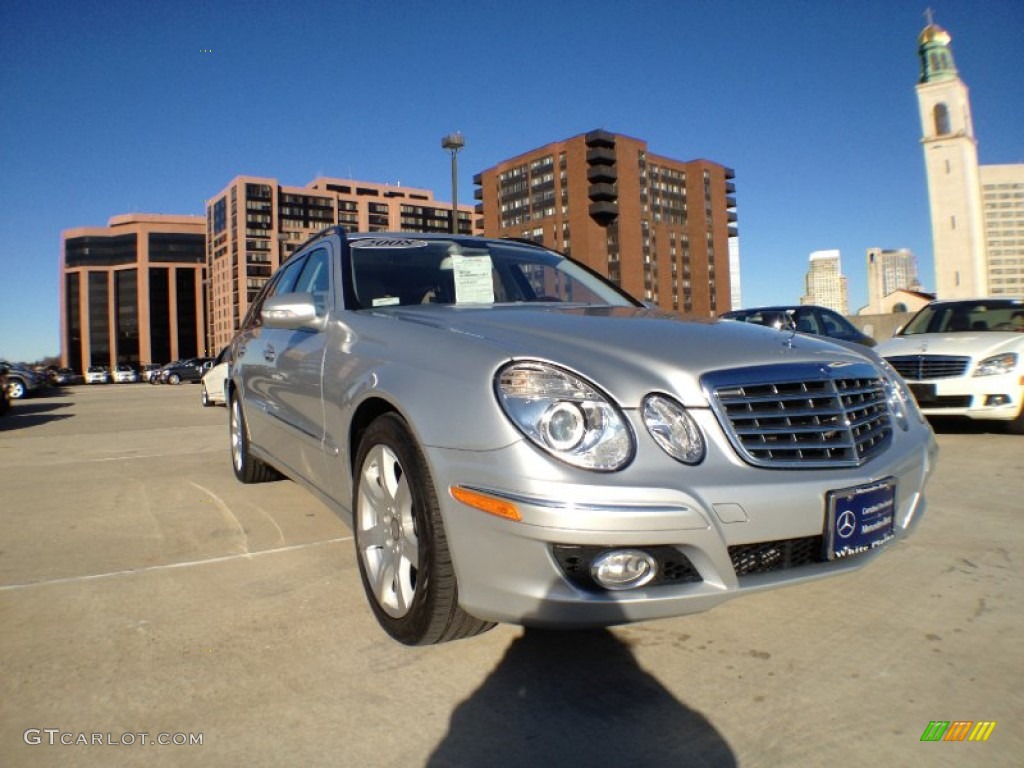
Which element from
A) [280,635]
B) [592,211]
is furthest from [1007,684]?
[592,211]

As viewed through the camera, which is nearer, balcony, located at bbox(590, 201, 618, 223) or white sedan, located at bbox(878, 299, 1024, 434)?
white sedan, located at bbox(878, 299, 1024, 434)

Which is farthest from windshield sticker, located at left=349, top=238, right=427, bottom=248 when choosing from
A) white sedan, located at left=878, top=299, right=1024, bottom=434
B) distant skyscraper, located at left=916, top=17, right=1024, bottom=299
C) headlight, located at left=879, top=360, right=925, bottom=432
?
distant skyscraper, located at left=916, top=17, right=1024, bottom=299

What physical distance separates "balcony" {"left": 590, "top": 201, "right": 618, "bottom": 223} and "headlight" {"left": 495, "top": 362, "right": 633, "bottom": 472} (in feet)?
347

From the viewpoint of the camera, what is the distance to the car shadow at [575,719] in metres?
1.63

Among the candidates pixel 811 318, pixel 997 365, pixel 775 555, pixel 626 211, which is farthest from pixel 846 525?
pixel 626 211

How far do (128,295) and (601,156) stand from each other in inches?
3521

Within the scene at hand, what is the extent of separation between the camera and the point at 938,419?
7.99 metres

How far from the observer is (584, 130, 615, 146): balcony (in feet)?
331

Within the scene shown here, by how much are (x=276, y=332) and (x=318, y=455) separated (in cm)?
117

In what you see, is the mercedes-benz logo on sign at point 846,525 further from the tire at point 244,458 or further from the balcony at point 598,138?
the balcony at point 598,138

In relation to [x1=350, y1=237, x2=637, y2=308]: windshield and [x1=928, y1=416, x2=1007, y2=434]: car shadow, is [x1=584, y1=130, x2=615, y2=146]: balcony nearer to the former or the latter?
[x1=928, y1=416, x2=1007, y2=434]: car shadow

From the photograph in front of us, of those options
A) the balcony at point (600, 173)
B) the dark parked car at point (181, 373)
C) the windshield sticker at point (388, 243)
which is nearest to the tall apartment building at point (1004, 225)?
the balcony at point (600, 173)

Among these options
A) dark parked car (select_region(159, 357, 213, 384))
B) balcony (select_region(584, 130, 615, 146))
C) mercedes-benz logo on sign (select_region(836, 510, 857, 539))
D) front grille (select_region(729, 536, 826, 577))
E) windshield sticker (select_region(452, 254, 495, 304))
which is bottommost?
front grille (select_region(729, 536, 826, 577))

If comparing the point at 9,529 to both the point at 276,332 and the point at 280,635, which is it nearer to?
the point at 276,332
